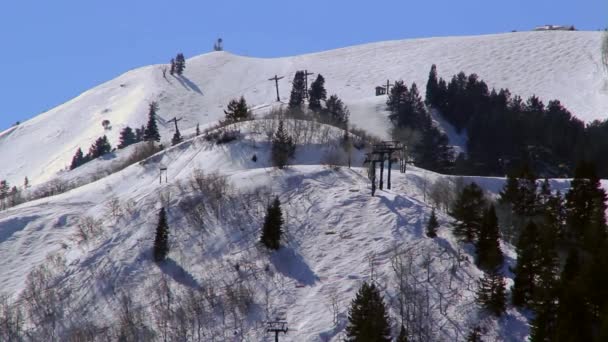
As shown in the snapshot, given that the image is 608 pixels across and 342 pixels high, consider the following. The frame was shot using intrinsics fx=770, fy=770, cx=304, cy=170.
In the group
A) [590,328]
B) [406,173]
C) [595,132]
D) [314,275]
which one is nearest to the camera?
[590,328]

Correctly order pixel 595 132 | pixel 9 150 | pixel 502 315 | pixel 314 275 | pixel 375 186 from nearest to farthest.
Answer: pixel 502 315
pixel 314 275
pixel 375 186
pixel 595 132
pixel 9 150

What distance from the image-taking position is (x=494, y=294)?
42000 mm

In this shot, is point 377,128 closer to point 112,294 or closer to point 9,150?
point 112,294

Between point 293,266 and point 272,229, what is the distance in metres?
3.06

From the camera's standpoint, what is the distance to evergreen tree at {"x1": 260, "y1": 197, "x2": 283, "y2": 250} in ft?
169

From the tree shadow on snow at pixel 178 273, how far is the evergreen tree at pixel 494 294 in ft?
57.9

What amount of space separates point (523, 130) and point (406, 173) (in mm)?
32787

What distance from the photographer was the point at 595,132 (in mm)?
94312

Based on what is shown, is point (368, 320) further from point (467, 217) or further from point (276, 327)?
point (467, 217)

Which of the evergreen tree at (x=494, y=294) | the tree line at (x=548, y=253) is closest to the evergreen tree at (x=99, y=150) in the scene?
the tree line at (x=548, y=253)

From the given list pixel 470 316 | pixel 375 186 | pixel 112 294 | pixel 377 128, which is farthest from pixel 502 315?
pixel 377 128

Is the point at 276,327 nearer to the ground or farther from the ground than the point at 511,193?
nearer to the ground

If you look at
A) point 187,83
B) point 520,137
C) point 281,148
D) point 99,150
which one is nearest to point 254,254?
point 281,148

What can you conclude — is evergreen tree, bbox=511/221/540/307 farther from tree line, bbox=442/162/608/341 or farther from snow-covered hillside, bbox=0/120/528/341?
snow-covered hillside, bbox=0/120/528/341
